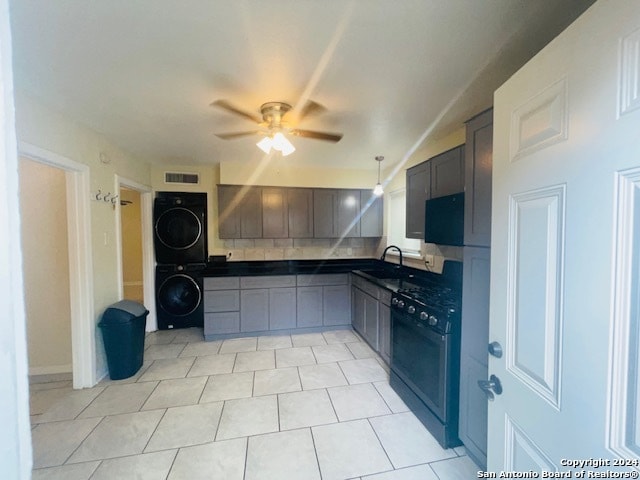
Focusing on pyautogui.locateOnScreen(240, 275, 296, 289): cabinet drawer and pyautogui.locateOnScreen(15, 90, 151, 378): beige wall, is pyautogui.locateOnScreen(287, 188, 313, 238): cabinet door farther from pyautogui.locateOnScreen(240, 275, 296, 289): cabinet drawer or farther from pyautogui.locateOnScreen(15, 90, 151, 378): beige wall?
pyautogui.locateOnScreen(15, 90, 151, 378): beige wall

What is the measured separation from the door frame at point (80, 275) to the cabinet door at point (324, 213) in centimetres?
273

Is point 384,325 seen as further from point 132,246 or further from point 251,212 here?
point 132,246

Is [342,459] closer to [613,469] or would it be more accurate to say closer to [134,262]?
[613,469]

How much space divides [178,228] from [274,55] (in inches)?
124

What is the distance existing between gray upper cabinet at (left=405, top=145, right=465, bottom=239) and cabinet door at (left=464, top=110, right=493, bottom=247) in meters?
0.61

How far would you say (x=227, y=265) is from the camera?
13.8 feet

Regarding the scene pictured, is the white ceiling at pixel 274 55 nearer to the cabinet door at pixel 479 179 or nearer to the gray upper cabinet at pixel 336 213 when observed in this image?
the cabinet door at pixel 479 179

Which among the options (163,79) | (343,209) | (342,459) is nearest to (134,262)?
(343,209)

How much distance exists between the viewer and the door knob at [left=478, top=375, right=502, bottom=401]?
999mm

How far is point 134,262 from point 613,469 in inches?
268

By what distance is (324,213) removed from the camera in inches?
170

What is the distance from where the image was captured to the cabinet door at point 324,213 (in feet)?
14.1

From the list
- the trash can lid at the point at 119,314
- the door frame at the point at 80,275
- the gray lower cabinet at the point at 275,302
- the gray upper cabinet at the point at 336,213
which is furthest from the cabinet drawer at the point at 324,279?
the door frame at the point at 80,275

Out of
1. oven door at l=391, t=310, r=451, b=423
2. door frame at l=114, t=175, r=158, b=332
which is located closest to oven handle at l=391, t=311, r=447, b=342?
oven door at l=391, t=310, r=451, b=423
